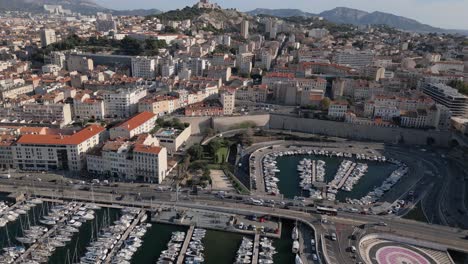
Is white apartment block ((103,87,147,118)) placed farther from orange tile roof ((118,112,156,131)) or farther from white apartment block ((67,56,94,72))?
white apartment block ((67,56,94,72))

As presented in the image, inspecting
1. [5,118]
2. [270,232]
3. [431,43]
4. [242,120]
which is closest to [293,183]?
[270,232]

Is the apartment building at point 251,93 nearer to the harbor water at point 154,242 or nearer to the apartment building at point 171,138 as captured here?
the apartment building at point 171,138

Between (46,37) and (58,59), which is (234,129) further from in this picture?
(46,37)

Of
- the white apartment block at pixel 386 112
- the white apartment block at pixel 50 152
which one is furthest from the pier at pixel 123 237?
the white apartment block at pixel 386 112

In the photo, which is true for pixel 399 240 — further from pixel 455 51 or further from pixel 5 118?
pixel 455 51

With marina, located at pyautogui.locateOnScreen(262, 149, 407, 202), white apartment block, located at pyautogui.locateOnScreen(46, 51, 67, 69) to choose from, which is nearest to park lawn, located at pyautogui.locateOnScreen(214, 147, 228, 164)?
marina, located at pyautogui.locateOnScreen(262, 149, 407, 202)

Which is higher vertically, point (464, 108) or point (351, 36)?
point (351, 36)

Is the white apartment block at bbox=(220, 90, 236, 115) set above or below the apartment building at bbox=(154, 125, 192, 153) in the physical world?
above

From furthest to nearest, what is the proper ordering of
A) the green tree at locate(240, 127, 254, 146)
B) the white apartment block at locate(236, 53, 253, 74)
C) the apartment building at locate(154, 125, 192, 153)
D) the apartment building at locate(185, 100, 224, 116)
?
the white apartment block at locate(236, 53, 253, 74)
the apartment building at locate(185, 100, 224, 116)
the green tree at locate(240, 127, 254, 146)
the apartment building at locate(154, 125, 192, 153)
